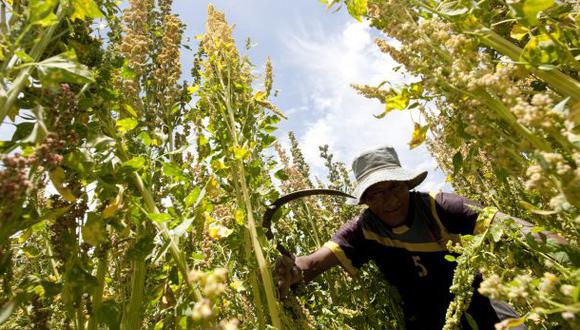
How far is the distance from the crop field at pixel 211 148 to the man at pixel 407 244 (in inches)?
12.3

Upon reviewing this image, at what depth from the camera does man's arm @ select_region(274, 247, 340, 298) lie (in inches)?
64.3

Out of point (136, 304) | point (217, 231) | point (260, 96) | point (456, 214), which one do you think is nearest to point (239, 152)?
point (217, 231)

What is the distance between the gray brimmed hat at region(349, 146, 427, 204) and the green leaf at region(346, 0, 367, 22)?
1243 millimetres

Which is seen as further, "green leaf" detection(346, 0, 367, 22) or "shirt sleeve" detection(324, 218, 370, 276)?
"shirt sleeve" detection(324, 218, 370, 276)

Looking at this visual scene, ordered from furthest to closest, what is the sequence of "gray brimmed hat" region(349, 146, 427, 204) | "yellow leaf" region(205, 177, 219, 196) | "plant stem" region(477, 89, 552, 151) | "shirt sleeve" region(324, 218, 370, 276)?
"shirt sleeve" region(324, 218, 370, 276)
"gray brimmed hat" region(349, 146, 427, 204)
"yellow leaf" region(205, 177, 219, 196)
"plant stem" region(477, 89, 552, 151)

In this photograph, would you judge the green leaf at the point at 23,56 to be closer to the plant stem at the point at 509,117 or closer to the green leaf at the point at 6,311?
the green leaf at the point at 6,311

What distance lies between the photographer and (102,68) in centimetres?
105

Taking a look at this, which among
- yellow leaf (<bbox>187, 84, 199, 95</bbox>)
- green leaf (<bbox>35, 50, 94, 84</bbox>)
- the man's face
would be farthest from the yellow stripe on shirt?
green leaf (<bbox>35, 50, 94, 84</bbox>)

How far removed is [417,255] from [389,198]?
0.40 meters

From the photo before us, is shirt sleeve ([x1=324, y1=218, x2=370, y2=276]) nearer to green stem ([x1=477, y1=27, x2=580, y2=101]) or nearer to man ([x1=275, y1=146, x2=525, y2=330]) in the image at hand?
man ([x1=275, y1=146, x2=525, y2=330])

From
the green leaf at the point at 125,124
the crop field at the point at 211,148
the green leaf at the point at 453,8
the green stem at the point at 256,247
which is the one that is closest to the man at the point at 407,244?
the crop field at the point at 211,148

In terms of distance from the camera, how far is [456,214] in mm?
2098

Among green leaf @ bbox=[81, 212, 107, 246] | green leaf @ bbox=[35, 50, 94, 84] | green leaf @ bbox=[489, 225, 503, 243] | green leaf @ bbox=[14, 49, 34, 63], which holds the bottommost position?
green leaf @ bbox=[489, 225, 503, 243]

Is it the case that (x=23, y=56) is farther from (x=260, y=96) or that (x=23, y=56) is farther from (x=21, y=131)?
(x=260, y=96)
